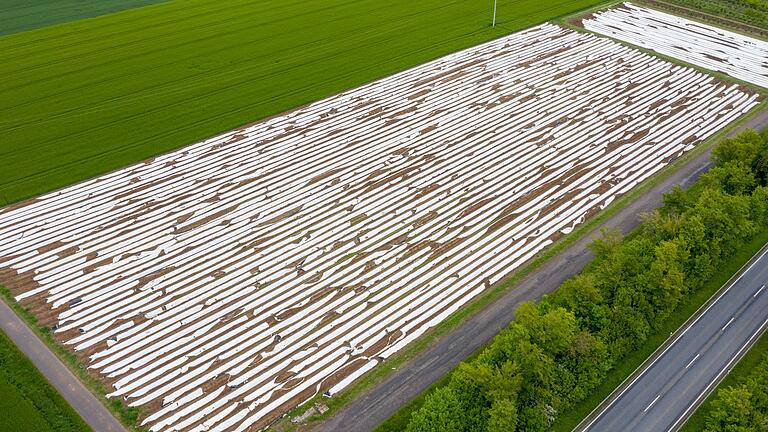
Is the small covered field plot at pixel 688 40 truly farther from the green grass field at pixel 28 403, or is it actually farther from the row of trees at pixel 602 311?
the green grass field at pixel 28 403

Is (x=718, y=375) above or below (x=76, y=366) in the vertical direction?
below

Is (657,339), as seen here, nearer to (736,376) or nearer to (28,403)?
(736,376)

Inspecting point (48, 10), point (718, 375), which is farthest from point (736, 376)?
point (48, 10)

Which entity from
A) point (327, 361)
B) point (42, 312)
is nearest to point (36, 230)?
point (42, 312)

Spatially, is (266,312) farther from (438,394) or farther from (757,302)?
(757,302)

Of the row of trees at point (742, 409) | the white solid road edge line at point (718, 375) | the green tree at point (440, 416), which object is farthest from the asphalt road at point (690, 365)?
the green tree at point (440, 416)
